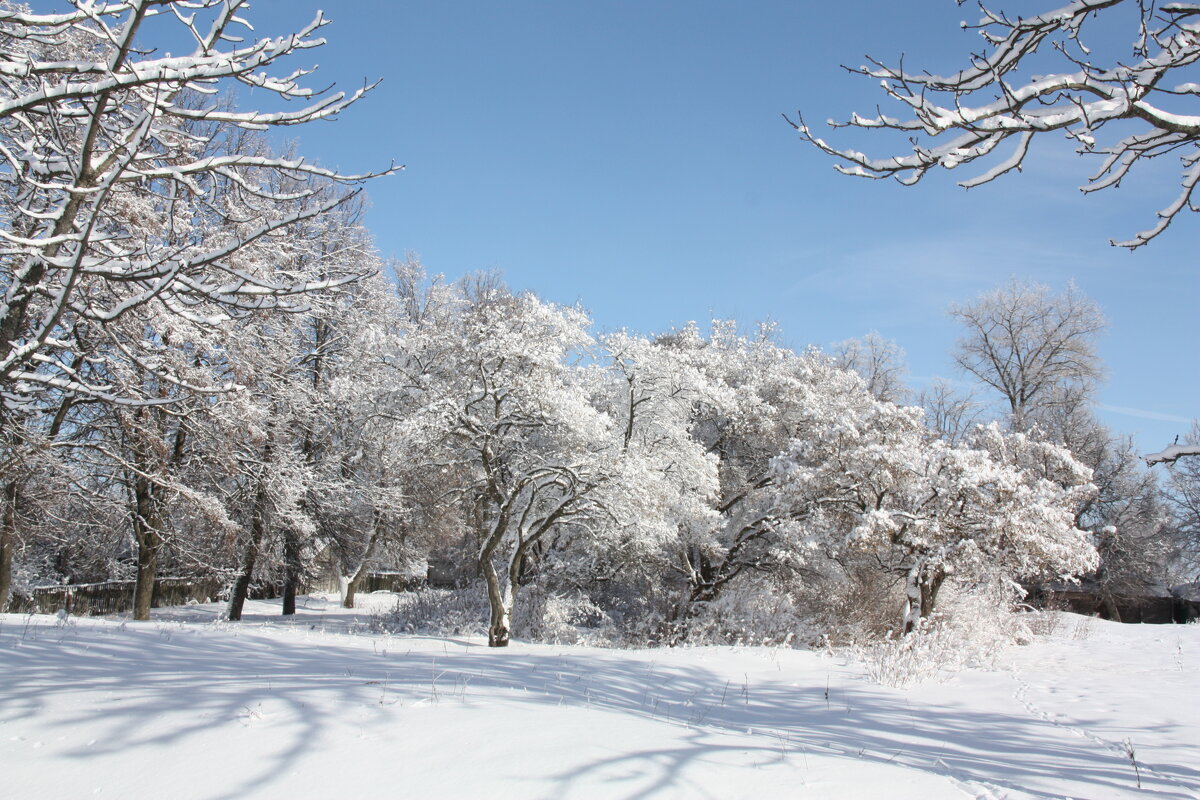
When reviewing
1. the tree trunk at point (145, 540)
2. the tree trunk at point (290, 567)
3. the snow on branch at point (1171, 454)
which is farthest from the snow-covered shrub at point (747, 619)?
the snow on branch at point (1171, 454)

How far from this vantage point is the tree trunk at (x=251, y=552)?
17005 mm

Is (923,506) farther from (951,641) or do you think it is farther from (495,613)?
(495,613)

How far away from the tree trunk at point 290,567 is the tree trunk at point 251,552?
803 millimetres

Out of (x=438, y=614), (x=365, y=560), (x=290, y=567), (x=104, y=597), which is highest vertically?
(x=365, y=560)

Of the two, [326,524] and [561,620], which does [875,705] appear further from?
[326,524]

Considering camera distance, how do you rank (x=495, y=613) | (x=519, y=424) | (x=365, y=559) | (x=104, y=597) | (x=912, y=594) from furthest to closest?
(x=365, y=559)
(x=104, y=597)
(x=519, y=424)
(x=495, y=613)
(x=912, y=594)

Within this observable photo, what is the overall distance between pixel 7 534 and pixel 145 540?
3.14 metres

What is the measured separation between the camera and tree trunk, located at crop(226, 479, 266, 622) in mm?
17005

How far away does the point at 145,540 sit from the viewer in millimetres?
14438

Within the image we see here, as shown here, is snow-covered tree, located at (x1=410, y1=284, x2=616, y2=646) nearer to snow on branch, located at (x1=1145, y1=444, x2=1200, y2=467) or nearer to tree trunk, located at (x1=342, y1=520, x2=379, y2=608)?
tree trunk, located at (x1=342, y1=520, x2=379, y2=608)

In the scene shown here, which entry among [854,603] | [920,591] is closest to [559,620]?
[854,603]

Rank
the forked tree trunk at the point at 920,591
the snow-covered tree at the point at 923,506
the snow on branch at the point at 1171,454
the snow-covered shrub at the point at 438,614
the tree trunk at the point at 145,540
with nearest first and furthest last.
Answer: the snow on branch at the point at 1171,454 → the snow-covered tree at the point at 923,506 → the tree trunk at the point at 145,540 → the forked tree trunk at the point at 920,591 → the snow-covered shrub at the point at 438,614

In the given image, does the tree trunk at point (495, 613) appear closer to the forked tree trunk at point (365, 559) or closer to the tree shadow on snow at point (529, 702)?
the tree shadow on snow at point (529, 702)

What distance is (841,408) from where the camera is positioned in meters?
19.6
